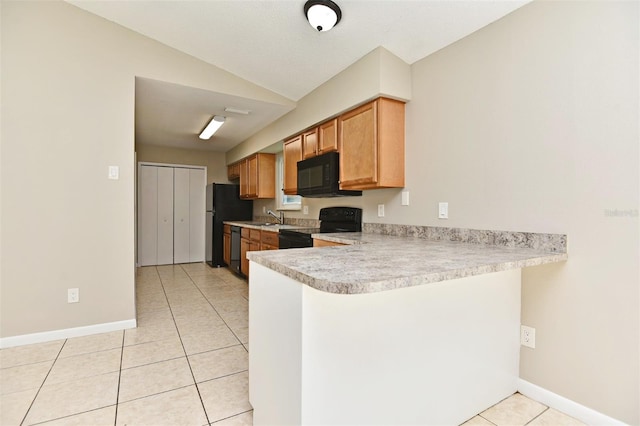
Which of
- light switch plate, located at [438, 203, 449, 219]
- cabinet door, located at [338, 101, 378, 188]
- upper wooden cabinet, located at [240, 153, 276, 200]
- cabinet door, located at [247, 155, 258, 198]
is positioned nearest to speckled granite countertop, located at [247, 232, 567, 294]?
light switch plate, located at [438, 203, 449, 219]

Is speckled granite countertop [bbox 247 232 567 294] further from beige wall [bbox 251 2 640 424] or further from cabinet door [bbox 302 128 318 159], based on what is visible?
cabinet door [bbox 302 128 318 159]

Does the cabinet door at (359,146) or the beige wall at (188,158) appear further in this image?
the beige wall at (188,158)

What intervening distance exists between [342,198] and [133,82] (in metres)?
2.31

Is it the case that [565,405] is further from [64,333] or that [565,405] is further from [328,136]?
[64,333]

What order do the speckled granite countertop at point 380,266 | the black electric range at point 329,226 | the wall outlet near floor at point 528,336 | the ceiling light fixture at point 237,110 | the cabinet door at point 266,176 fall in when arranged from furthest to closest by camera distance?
the cabinet door at point 266,176, the ceiling light fixture at point 237,110, the black electric range at point 329,226, the wall outlet near floor at point 528,336, the speckled granite countertop at point 380,266

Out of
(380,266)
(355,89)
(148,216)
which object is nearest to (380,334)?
(380,266)

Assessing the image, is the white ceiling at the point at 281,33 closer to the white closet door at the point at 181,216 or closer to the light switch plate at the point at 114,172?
the light switch plate at the point at 114,172

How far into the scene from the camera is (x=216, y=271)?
527 cm

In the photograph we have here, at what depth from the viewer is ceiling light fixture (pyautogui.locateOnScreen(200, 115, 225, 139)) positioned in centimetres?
403

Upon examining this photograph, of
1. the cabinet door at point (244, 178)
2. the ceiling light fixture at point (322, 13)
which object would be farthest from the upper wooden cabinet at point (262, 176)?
the ceiling light fixture at point (322, 13)

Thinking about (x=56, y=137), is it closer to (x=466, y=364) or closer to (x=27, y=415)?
(x=27, y=415)

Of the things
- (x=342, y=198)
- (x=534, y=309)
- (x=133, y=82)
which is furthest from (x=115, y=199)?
(x=534, y=309)

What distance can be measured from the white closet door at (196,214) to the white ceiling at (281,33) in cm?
266

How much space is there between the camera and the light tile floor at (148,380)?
5.11ft
